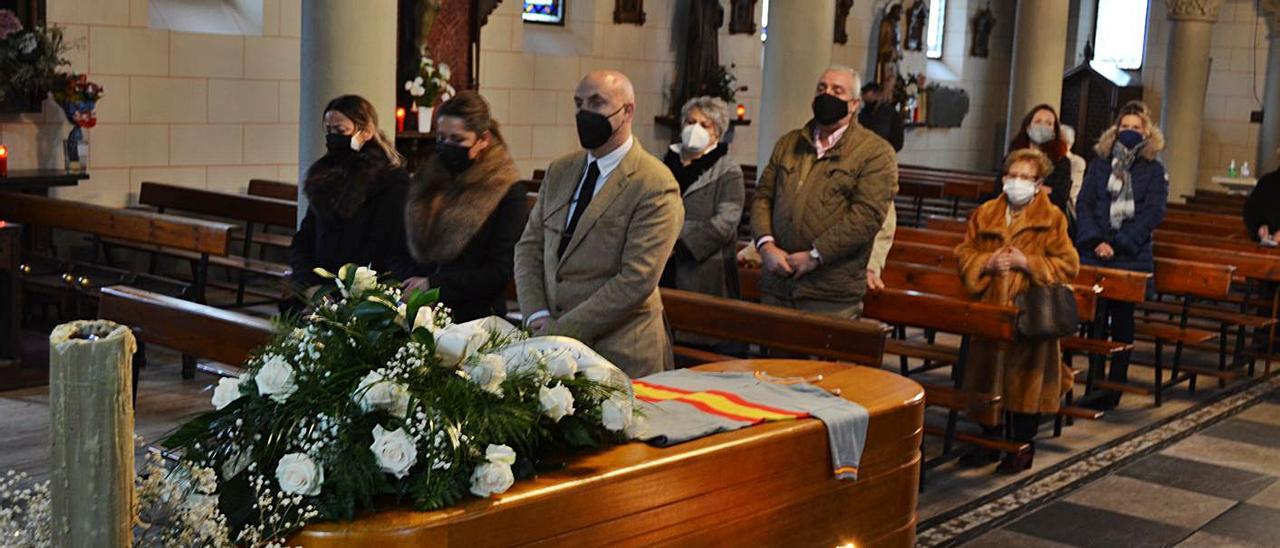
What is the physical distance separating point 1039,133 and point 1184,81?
10907 mm

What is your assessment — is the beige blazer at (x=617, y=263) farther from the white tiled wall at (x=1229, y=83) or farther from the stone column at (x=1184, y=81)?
the white tiled wall at (x=1229, y=83)

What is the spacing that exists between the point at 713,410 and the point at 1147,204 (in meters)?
5.26

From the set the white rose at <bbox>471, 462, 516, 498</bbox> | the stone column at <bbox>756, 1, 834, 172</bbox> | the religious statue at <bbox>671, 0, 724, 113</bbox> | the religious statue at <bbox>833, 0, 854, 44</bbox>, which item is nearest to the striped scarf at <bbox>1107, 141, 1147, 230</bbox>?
the stone column at <bbox>756, 1, 834, 172</bbox>

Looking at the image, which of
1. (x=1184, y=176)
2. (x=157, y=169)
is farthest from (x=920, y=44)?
(x=157, y=169)

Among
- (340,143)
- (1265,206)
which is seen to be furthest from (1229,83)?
(340,143)

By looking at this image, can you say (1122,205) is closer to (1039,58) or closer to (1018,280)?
(1018,280)

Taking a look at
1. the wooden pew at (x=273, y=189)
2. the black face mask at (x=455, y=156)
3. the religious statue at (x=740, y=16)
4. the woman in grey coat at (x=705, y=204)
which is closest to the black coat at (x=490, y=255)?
the black face mask at (x=455, y=156)

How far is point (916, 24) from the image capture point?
63.9 ft

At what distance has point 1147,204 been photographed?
7.83 meters

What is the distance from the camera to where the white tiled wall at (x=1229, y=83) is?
2188 centimetres

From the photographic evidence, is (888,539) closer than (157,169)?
Yes

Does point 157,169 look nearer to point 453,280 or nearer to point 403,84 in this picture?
point 403,84

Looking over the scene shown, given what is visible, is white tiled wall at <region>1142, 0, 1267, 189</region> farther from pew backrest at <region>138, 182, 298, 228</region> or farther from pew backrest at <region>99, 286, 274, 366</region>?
pew backrest at <region>99, 286, 274, 366</region>

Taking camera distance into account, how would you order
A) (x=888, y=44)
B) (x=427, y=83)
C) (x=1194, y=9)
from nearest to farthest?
(x=427, y=83) < (x=1194, y=9) < (x=888, y=44)
